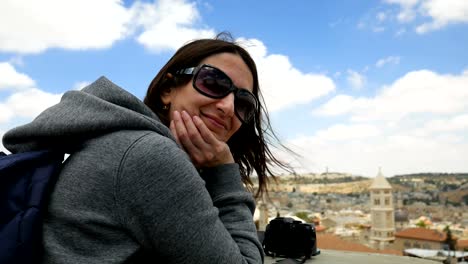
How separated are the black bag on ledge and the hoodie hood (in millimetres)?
1336

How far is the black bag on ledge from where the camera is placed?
6.89ft

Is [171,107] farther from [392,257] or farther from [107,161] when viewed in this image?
[392,257]

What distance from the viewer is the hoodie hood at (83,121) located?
0.83 metres

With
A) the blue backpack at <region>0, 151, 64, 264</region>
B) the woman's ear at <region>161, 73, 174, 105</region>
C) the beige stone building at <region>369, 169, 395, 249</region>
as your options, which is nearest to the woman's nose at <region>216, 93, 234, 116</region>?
the woman's ear at <region>161, 73, 174, 105</region>

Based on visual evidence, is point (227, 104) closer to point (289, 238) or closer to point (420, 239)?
point (289, 238)

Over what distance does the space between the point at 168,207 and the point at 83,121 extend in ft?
0.75

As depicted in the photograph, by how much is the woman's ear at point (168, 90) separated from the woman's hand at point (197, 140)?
136 millimetres

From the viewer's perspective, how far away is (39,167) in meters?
0.79

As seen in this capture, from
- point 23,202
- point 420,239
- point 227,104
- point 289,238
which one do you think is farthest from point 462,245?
point 23,202

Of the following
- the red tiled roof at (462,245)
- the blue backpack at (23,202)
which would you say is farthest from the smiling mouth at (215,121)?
the red tiled roof at (462,245)

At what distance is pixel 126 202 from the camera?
756 millimetres

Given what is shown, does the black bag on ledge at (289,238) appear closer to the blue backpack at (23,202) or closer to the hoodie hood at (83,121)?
the hoodie hood at (83,121)

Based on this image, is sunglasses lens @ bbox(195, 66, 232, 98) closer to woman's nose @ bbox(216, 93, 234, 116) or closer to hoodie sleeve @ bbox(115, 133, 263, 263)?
woman's nose @ bbox(216, 93, 234, 116)

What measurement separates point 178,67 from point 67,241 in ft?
1.74
